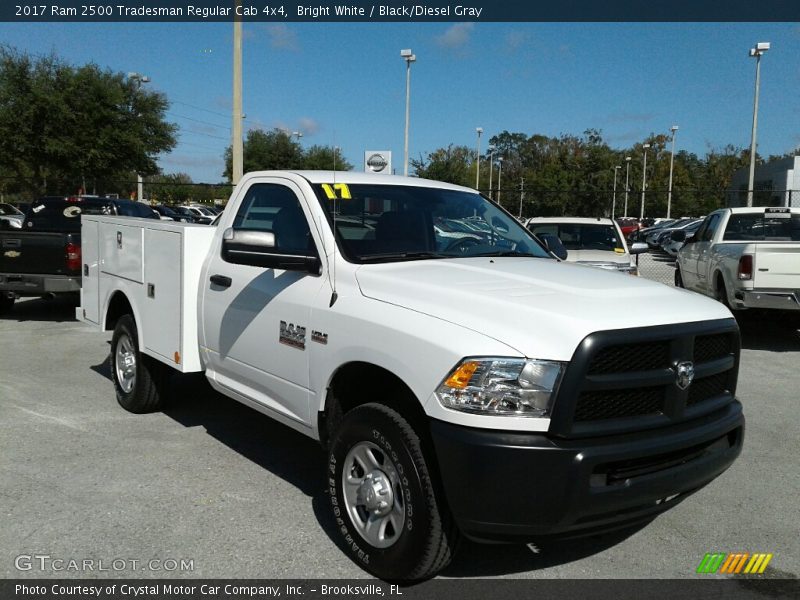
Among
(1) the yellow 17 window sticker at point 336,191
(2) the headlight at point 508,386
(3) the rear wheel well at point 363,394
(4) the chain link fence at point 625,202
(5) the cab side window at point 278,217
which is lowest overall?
(3) the rear wheel well at point 363,394

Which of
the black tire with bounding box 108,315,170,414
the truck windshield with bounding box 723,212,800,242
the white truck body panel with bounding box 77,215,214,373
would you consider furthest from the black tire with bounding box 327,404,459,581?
the truck windshield with bounding box 723,212,800,242

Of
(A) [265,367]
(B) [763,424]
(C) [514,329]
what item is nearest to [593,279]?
(C) [514,329]

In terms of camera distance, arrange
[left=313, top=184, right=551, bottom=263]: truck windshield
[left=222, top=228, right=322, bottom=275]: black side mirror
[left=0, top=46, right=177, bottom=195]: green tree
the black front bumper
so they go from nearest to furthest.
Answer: the black front bumper
[left=222, top=228, right=322, bottom=275]: black side mirror
[left=313, top=184, right=551, bottom=263]: truck windshield
[left=0, top=46, right=177, bottom=195]: green tree

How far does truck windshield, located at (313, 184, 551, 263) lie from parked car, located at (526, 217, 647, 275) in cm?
618

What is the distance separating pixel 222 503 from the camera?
4391 mm

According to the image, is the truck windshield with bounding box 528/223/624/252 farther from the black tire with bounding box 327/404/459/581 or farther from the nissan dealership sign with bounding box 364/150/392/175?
the black tire with bounding box 327/404/459/581

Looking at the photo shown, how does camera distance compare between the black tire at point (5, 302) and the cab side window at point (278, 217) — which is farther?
the black tire at point (5, 302)

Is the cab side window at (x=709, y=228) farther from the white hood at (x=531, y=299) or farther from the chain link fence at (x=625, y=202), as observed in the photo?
the chain link fence at (x=625, y=202)

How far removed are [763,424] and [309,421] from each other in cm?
425

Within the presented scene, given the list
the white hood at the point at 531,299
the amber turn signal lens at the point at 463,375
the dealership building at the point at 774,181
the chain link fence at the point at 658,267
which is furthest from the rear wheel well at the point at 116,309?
the dealership building at the point at 774,181

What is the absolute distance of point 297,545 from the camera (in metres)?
3.86

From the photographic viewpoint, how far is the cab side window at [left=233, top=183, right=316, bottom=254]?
4.41 m

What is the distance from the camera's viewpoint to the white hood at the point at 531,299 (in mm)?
3059

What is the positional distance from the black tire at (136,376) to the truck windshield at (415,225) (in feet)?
8.16
